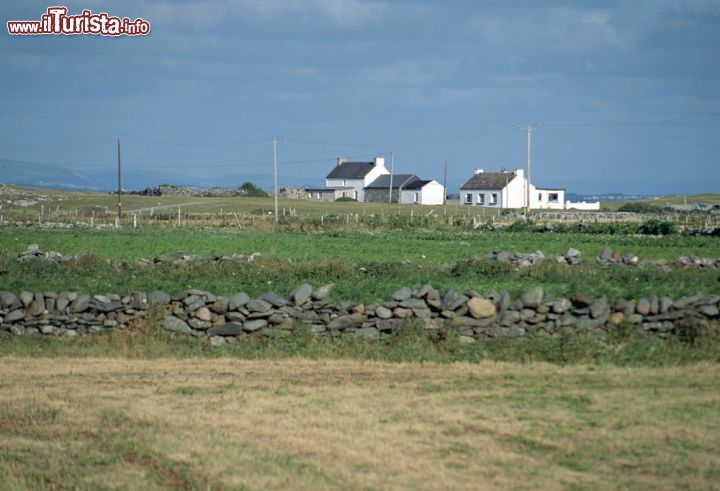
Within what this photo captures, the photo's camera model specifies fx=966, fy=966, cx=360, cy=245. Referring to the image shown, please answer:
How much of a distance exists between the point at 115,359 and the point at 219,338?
1.89 metres

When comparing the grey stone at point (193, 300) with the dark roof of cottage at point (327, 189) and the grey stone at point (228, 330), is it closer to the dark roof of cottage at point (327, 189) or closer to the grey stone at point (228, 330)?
the grey stone at point (228, 330)

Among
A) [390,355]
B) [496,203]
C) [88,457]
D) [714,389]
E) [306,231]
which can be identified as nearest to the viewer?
[88,457]

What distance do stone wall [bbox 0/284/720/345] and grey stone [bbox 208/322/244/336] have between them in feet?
0.06

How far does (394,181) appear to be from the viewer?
455ft

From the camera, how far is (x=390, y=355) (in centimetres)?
1694

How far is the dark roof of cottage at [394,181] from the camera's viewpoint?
13712 centimetres

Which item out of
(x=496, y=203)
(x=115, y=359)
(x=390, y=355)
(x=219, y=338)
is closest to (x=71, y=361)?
(x=115, y=359)

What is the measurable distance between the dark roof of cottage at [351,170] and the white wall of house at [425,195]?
1013 centimetres

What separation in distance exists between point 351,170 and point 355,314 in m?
130

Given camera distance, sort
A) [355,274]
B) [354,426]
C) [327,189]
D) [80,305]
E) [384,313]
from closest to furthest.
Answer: [354,426] → [384,313] → [80,305] → [355,274] → [327,189]

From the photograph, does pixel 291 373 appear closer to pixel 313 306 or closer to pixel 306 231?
pixel 313 306

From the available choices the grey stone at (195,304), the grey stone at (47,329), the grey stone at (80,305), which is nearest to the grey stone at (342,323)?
the grey stone at (195,304)

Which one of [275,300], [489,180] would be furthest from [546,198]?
[275,300]

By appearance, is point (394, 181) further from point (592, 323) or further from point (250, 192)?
point (592, 323)
